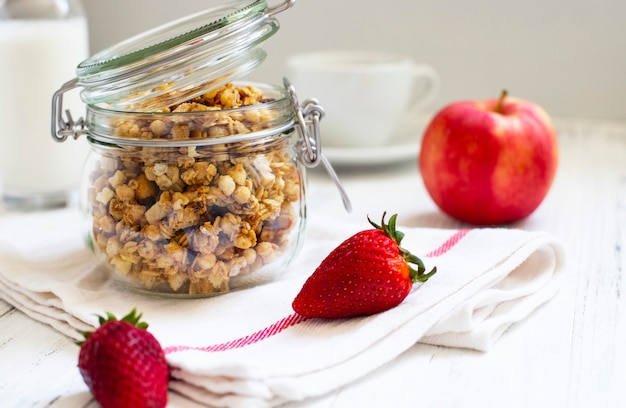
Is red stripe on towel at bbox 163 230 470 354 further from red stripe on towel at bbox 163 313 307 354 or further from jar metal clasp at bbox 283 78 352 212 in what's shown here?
jar metal clasp at bbox 283 78 352 212

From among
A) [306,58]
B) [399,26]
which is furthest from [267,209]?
[399,26]

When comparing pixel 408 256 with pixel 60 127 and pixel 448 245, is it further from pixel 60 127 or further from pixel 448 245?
pixel 60 127

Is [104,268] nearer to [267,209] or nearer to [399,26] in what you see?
[267,209]

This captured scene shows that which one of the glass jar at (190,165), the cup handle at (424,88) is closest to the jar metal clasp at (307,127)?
the glass jar at (190,165)

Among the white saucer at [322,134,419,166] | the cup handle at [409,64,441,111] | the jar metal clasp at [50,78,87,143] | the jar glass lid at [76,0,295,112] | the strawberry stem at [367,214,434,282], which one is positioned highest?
the jar glass lid at [76,0,295,112]

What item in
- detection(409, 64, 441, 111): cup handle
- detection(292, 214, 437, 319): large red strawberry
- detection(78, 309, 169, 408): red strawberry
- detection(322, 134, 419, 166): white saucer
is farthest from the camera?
detection(409, 64, 441, 111): cup handle

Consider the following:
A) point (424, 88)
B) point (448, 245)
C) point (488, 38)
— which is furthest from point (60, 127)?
point (488, 38)

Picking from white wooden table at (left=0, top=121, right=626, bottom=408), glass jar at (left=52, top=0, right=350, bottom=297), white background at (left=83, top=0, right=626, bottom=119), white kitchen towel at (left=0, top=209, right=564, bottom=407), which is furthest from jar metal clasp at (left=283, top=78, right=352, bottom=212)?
white background at (left=83, top=0, right=626, bottom=119)
